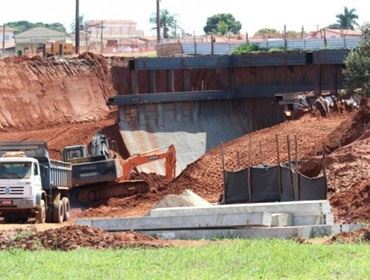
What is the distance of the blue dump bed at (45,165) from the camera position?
123 feet

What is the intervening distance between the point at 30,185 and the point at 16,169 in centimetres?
71

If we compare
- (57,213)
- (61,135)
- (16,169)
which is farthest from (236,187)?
(61,135)

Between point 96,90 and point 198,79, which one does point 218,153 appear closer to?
point 198,79

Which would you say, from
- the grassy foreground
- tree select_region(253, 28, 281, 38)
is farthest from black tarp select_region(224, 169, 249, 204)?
tree select_region(253, 28, 281, 38)

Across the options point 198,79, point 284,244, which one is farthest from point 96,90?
point 284,244

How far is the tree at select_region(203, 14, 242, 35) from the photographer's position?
539 ft

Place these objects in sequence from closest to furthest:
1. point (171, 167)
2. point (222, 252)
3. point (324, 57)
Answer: point (222, 252), point (171, 167), point (324, 57)

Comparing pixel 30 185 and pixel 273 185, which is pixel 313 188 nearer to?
pixel 273 185

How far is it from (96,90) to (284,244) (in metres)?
52.8

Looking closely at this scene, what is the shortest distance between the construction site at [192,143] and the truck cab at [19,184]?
0.13m

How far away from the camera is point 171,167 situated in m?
49.1

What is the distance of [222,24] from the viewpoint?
16338cm

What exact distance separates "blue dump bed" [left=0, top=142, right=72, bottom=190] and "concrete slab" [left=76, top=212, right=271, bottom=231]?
Answer: 33.3 feet

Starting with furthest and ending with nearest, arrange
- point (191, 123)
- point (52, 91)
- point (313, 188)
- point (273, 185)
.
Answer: point (52, 91) → point (191, 123) → point (273, 185) → point (313, 188)
